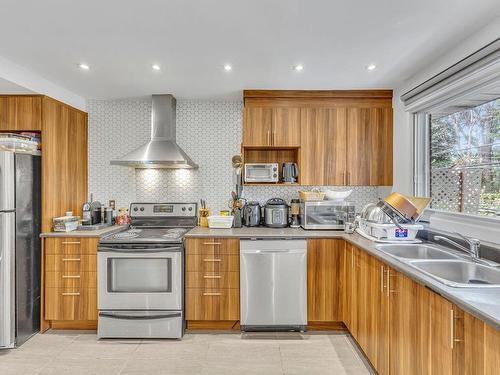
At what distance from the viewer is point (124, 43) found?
6.98ft

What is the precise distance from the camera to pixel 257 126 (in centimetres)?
317

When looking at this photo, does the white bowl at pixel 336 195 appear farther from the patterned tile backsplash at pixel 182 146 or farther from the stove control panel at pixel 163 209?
the stove control panel at pixel 163 209

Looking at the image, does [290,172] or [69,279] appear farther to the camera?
[290,172]

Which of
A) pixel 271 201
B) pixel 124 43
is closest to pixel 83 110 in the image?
pixel 124 43

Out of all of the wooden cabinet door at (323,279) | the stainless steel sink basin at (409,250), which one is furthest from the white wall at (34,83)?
the stainless steel sink basin at (409,250)

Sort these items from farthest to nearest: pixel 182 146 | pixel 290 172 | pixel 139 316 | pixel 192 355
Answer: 1. pixel 182 146
2. pixel 290 172
3. pixel 139 316
4. pixel 192 355

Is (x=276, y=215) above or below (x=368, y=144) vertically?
below

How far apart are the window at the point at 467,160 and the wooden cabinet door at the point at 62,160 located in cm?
355

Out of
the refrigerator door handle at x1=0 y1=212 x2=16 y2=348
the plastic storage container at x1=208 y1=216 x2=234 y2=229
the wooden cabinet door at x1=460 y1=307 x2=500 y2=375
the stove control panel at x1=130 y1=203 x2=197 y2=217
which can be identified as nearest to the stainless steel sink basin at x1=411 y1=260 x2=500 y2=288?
the wooden cabinet door at x1=460 y1=307 x2=500 y2=375

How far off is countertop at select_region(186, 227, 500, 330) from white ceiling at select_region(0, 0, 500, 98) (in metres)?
1.44

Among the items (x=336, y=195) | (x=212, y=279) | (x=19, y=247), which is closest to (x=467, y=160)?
(x=336, y=195)

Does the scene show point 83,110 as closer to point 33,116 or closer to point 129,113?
point 129,113

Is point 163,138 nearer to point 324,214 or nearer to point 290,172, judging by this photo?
point 290,172

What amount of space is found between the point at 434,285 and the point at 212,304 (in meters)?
1.94
